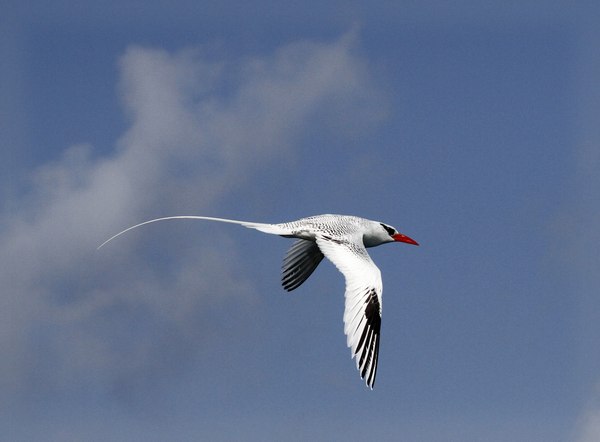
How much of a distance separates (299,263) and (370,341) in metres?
6.85

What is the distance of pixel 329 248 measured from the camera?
25547 millimetres

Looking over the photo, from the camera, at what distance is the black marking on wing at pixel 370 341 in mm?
22844

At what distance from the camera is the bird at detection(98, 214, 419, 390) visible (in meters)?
23.0

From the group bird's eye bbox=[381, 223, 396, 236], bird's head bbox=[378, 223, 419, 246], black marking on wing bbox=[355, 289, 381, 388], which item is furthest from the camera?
bird's eye bbox=[381, 223, 396, 236]

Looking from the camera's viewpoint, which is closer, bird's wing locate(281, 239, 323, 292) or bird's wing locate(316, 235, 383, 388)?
bird's wing locate(316, 235, 383, 388)

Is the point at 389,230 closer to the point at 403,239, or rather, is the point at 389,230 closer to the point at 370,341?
the point at 403,239

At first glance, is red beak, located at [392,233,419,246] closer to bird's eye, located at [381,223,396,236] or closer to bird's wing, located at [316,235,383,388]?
bird's eye, located at [381,223,396,236]

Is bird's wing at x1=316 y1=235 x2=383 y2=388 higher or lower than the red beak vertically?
lower

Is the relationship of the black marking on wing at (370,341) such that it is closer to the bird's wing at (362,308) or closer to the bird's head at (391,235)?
the bird's wing at (362,308)

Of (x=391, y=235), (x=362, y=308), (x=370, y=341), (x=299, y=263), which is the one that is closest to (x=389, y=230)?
(x=391, y=235)

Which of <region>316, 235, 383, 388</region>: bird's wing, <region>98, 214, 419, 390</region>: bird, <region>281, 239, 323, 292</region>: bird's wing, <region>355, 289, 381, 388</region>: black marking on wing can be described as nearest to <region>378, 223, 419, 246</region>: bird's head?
<region>98, 214, 419, 390</region>: bird

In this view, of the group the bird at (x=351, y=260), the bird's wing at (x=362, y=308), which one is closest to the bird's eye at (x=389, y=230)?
the bird at (x=351, y=260)

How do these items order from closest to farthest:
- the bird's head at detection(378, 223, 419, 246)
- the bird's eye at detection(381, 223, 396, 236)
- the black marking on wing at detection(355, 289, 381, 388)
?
the black marking on wing at detection(355, 289, 381, 388) → the bird's head at detection(378, 223, 419, 246) → the bird's eye at detection(381, 223, 396, 236)

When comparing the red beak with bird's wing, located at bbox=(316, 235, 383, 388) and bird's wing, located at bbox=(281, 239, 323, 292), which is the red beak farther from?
bird's wing, located at bbox=(316, 235, 383, 388)
